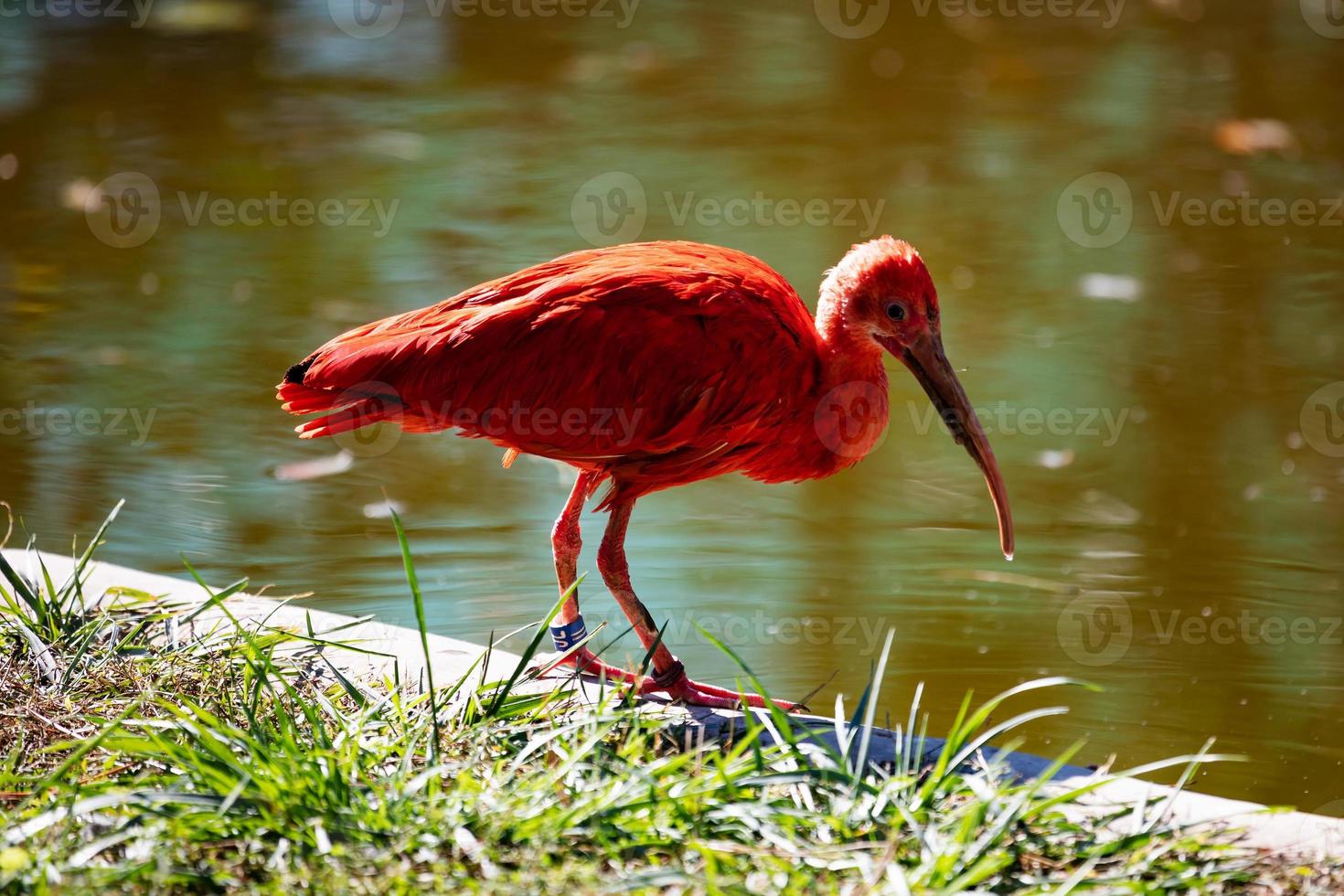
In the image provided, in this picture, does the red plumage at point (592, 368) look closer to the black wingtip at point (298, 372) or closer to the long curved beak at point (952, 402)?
the black wingtip at point (298, 372)

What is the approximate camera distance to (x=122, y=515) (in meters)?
5.06

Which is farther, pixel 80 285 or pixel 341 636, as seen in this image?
pixel 80 285

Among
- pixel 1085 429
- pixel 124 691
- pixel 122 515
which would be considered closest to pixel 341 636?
Answer: pixel 124 691

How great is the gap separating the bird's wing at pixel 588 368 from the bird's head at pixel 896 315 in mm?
188

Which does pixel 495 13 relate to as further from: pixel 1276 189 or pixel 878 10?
pixel 1276 189

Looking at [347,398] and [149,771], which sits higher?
[347,398]

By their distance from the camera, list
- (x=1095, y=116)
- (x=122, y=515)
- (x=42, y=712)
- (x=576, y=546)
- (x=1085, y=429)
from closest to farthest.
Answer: (x=42, y=712) → (x=576, y=546) → (x=122, y=515) → (x=1085, y=429) → (x=1095, y=116)

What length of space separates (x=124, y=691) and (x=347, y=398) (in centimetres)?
82
